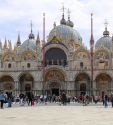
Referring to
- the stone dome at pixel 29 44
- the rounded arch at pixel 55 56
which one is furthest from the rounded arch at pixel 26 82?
the stone dome at pixel 29 44

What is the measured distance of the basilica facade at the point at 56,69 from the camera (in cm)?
6688

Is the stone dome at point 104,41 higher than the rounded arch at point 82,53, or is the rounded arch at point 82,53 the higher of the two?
the stone dome at point 104,41

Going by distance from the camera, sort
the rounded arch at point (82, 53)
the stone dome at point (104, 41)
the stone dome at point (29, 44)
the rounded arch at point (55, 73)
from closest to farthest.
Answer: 1. the rounded arch at point (55, 73)
2. the rounded arch at point (82, 53)
3. the stone dome at point (104, 41)
4. the stone dome at point (29, 44)

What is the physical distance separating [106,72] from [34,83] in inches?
462

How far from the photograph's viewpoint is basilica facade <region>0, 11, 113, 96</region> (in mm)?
66875

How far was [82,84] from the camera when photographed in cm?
6831

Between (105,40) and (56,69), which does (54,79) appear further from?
(105,40)

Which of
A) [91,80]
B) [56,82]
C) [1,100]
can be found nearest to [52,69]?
[56,82]

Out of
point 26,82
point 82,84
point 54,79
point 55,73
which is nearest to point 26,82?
point 26,82

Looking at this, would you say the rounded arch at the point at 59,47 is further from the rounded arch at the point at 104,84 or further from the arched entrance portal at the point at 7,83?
the arched entrance portal at the point at 7,83

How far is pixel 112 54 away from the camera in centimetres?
6888

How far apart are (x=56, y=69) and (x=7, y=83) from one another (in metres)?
9.15
